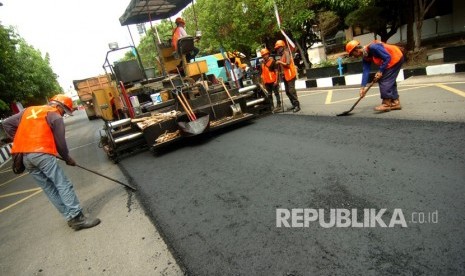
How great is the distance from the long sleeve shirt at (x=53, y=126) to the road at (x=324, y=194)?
127cm

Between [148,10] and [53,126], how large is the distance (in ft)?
17.4

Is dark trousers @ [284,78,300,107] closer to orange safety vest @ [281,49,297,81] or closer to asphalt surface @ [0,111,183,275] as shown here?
orange safety vest @ [281,49,297,81]

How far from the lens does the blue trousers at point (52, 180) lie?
370cm

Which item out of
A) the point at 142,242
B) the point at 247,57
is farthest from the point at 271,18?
the point at 142,242

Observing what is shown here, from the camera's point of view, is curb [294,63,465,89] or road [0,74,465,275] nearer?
road [0,74,465,275]

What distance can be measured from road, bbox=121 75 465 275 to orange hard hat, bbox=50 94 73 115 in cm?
153

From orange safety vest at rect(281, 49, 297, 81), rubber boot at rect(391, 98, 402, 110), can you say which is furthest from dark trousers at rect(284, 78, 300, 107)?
rubber boot at rect(391, 98, 402, 110)

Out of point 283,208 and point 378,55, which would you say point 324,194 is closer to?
point 283,208

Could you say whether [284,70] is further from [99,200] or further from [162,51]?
[99,200]

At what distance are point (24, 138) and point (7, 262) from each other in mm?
1370

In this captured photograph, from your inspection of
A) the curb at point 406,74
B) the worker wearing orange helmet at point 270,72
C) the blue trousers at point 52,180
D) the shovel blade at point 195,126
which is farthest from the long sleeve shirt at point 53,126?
the curb at point 406,74

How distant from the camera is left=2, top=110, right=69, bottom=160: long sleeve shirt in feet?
12.2

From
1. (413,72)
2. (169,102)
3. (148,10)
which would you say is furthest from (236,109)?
(413,72)

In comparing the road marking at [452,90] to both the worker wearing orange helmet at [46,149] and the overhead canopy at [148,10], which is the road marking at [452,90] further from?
the worker wearing orange helmet at [46,149]
